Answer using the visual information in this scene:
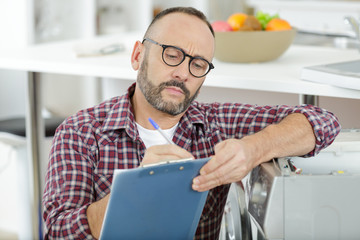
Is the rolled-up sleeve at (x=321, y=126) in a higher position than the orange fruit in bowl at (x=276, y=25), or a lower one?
lower

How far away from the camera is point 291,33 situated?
2.24m

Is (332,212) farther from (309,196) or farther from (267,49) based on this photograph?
(267,49)

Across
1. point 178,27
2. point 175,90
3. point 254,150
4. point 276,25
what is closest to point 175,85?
point 175,90

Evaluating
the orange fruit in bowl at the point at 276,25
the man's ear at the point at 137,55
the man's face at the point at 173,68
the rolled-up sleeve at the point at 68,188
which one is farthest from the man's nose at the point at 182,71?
the orange fruit in bowl at the point at 276,25

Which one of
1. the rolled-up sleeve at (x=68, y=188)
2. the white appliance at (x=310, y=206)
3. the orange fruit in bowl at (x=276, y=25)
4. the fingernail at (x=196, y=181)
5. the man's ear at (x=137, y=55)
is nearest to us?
the white appliance at (x=310, y=206)

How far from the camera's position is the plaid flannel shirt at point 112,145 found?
136 centimetres

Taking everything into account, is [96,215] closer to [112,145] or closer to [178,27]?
[112,145]

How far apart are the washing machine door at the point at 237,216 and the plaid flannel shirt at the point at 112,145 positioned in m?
0.17

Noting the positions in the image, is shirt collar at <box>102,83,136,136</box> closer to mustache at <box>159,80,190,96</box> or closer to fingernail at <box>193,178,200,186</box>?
mustache at <box>159,80,190,96</box>

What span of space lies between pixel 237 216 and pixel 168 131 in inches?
12.7

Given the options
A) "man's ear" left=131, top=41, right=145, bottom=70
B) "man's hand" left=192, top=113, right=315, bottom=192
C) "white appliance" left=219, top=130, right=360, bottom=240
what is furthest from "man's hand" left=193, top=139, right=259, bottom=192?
"man's ear" left=131, top=41, right=145, bottom=70

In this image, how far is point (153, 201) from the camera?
116 centimetres

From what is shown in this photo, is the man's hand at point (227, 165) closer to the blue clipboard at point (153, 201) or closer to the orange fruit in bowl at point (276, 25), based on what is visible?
the blue clipboard at point (153, 201)

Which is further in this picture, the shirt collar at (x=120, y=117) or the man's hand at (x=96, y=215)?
the shirt collar at (x=120, y=117)
